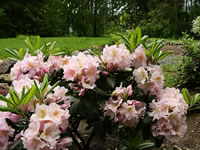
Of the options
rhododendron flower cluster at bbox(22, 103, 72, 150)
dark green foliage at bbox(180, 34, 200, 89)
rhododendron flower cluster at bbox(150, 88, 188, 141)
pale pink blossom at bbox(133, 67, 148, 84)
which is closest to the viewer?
rhododendron flower cluster at bbox(22, 103, 72, 150)

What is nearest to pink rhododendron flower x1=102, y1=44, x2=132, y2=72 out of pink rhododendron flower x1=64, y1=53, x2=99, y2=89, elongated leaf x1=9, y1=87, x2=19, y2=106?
pink rhododendron flower x1=64, y1=53, x2=99, y2=89

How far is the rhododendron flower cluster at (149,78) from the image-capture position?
124 cm

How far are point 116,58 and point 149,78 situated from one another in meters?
0.21

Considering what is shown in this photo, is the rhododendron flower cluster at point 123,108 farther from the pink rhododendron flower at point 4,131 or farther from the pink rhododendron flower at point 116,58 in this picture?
the pink rhododendron flower at point 4,131

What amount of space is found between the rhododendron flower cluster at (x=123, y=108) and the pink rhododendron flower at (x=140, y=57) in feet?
0.67

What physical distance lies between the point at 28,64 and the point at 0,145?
1.70 feet

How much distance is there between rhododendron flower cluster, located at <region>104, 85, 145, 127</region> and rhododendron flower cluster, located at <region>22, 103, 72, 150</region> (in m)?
0.29

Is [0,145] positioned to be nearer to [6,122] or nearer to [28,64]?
[6,122]

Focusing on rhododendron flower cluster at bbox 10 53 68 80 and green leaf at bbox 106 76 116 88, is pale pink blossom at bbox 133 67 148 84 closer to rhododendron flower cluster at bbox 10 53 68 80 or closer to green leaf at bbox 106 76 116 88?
green leaf at bbox 106 76 116 88

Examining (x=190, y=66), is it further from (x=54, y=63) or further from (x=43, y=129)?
(x=43, y=129)

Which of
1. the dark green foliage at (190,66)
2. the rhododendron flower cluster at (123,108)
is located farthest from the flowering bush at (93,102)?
the dark green foliage at (190,66)

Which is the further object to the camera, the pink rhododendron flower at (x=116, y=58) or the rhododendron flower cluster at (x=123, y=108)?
the pink rhododendron flower at (x=116, y=58)

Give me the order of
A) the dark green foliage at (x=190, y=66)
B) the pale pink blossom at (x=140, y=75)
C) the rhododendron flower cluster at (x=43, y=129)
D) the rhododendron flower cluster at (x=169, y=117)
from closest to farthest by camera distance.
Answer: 1. the rhododendron flower cluster at (x=43, y=129)
2. the rhododendron flower cluster at (x=169, y=117)
3. the pale pink blossom at (x=140, y=75)
4. the dark green foliage at (x=190, y=66)

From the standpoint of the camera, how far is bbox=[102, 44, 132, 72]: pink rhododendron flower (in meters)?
1.27
